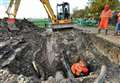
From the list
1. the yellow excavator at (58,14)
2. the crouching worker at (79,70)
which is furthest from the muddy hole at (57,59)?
the yellow excavator at (58,14)

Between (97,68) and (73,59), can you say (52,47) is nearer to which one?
(73,59)

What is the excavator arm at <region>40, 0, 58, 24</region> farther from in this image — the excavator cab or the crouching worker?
the crouching worker

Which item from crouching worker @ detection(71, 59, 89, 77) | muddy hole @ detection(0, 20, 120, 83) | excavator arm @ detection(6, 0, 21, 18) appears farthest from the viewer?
→ excavator arm @ detection(6, 0, 21, 18)

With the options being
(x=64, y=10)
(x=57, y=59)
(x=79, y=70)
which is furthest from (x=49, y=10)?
(x=79, y=70)

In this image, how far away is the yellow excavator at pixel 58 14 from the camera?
22.8 metres

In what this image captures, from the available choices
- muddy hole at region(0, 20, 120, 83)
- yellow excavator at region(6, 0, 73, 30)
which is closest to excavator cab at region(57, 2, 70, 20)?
yellow excavator at region(6, 0, 73, 30)

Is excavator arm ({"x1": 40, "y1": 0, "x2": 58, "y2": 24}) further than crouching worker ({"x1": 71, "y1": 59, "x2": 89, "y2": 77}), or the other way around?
excavator arm ({"x1": 40, "y1": 0, "x2": 58, "y2": 24})

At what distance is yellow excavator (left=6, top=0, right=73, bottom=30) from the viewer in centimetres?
2277

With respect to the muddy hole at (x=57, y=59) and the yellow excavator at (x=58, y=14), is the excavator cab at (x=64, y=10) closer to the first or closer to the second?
the yellow excavator at (x=58, y=14)

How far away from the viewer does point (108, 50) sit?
13211mm

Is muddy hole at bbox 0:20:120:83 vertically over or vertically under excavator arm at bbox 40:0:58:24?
under

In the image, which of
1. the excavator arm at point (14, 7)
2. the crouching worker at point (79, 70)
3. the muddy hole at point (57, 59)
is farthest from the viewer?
the excavator arm at point (14, 7)

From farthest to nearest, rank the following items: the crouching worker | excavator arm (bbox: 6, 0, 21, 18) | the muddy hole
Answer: excavator arm (bbox: 6, 0, 21, 18) → the crouching worker → the muddy hole

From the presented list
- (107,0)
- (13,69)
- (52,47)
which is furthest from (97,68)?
(107,0)
